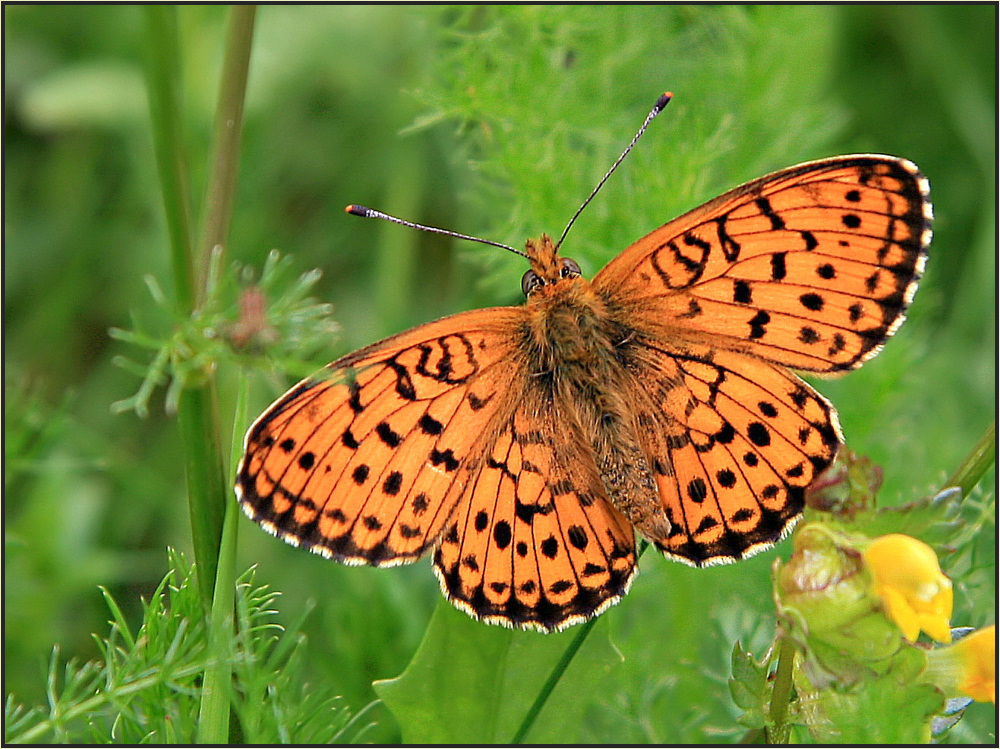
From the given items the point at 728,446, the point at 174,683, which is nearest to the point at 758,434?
the point at 728,446

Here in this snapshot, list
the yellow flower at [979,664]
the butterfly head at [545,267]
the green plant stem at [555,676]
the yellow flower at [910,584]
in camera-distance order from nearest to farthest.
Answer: the yellow flower at [910,584]
the yellow flower at [979,664]
the green plant stem at [555,676]
the butterfly head at [545,267]

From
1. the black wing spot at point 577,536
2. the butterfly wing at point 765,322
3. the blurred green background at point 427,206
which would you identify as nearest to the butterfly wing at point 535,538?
the black wing spot at point 577,536

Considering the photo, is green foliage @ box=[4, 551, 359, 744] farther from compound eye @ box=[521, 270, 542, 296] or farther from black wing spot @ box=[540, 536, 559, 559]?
compound eye @ box=[521, 270, 542, 296]

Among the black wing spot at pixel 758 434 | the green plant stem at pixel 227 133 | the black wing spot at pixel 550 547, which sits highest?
the green plant stem at pixel 227 133

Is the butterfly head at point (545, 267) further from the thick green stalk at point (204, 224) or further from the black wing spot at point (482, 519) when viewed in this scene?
the thick green stalk at point (204, 224)

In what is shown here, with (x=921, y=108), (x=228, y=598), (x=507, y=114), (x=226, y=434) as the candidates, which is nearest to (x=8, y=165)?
(x=226, y=434)

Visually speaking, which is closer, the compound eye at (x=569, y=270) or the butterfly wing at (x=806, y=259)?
the butterfly wing at (x=806, y=259)

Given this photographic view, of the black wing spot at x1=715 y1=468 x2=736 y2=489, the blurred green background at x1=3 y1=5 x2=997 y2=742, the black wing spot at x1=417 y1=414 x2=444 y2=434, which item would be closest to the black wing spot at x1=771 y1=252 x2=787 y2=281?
the black wing spot at x1=715 y1=468 x2=736 y2=489
